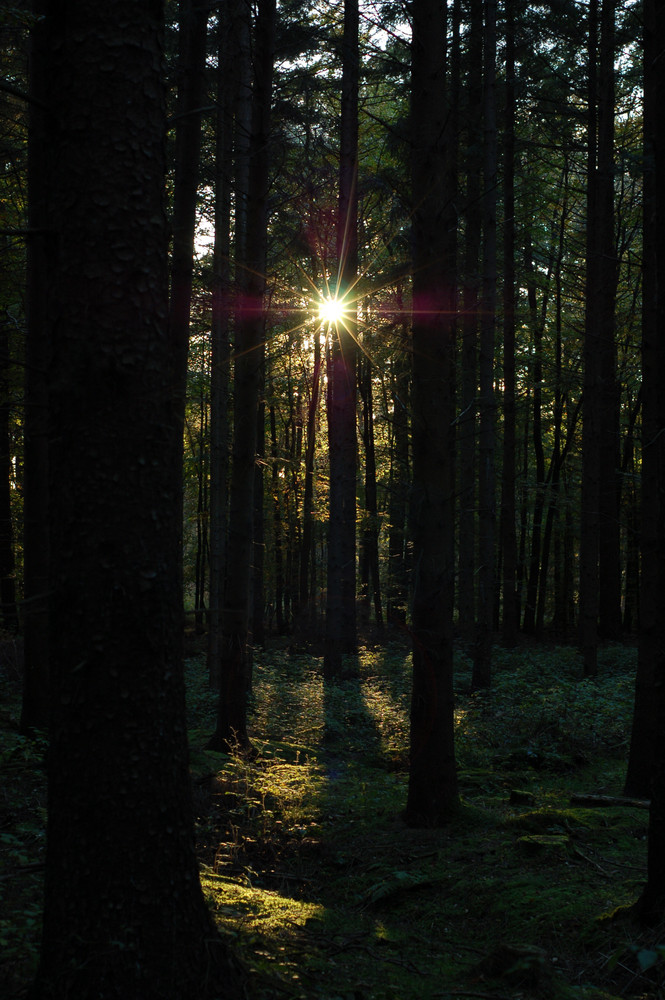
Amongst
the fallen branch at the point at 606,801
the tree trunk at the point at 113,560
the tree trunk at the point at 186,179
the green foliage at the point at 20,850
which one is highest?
the tree trunk at the point at 186,179

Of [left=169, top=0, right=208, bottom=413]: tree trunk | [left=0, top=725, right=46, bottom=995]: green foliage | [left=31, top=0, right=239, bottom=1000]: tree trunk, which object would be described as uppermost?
[left=169, top=0, right=208, bottom=413]: tree trunk

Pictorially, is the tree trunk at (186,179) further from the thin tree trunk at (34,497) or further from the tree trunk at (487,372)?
the tree trunk at (487,372)

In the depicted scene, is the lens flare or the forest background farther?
the lens flare

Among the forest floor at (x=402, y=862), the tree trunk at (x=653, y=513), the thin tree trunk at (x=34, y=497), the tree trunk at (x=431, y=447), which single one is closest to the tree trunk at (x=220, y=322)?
the forest floor at (x=402, y=862)

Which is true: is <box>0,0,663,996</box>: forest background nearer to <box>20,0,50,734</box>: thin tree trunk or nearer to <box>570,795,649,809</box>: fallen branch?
<box>20,0,50,734</box>: thin tree trunk

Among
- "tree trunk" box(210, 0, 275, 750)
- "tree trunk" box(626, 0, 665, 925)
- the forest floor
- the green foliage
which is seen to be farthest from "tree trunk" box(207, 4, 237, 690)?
"tree trunk" box(626, 0, 665, 925)

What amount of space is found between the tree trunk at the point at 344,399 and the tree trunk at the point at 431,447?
823 centimetres

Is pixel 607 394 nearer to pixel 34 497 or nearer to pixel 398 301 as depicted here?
pixel 398 301

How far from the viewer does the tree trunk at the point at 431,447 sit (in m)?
6.68

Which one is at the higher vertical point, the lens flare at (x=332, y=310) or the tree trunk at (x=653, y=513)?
the lens flare at (x=332, y=310)

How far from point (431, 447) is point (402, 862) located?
367 centimetres

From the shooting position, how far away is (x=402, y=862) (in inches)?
235

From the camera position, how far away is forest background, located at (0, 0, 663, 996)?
6836mm

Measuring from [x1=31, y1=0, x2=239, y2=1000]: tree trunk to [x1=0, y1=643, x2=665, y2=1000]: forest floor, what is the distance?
586 mm
